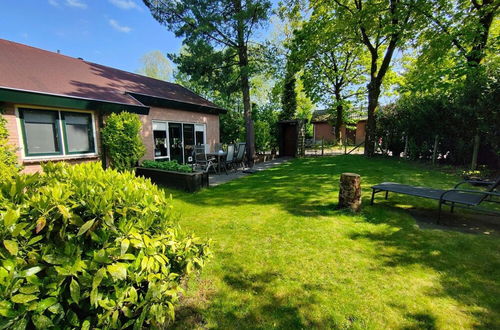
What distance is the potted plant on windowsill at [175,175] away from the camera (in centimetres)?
682

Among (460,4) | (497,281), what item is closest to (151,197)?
(497,281)

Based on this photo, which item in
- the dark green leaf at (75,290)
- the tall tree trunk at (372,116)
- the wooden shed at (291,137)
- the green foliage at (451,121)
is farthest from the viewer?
the wooden shed at (291,137)

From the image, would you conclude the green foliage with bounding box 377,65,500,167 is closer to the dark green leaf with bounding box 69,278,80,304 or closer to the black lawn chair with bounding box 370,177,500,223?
the black lawn chair with bounding box 370,177,500,223

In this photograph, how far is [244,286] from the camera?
2607 millimetres

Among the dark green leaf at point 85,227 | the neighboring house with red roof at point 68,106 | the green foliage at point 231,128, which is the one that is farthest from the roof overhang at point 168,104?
the dark green leaf at point 85,227

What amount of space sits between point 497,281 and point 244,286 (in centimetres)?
305

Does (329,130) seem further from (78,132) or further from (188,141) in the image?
(78,132)

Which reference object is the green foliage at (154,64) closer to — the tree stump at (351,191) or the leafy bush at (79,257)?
the tree stump at (351,191)

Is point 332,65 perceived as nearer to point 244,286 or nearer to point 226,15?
point 226,15

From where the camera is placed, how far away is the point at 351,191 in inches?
190

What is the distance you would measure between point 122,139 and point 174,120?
348 centimetres

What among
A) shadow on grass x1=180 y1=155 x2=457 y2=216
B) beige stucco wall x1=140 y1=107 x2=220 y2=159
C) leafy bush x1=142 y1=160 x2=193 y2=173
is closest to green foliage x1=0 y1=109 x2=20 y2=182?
leafy bush x1=142 y1=160 x2=193 y2=173

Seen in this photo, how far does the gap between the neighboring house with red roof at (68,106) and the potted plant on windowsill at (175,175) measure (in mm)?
1767

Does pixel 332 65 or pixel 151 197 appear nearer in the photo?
pixel 151 197
